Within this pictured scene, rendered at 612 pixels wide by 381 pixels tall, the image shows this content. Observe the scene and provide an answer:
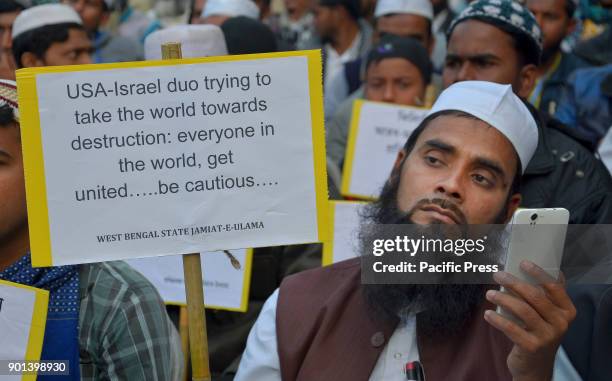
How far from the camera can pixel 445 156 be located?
3.54 m

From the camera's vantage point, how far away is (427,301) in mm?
3268

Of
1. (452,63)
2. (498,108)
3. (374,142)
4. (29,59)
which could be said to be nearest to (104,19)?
(29,59)

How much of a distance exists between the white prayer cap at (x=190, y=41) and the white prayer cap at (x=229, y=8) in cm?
234

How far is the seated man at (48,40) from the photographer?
6.20m

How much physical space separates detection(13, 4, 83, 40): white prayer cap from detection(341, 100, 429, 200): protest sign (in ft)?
7.40

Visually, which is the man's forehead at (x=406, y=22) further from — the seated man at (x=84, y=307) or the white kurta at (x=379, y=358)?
the seated man at (x=84, y=307)

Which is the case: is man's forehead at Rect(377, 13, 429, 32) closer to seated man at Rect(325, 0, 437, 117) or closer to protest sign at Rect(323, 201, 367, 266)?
seated man at Rect(325, 0, 437, 117)

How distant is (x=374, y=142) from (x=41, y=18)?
250 centimetres

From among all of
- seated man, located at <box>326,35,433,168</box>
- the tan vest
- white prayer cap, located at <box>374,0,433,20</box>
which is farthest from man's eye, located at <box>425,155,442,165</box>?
white prayer cap, located at <box>374,0,433,20</box>

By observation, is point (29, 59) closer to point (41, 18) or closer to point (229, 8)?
point (41, 18)

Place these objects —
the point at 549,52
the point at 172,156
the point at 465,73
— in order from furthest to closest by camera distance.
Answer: the point at 549,52
the point at 465,73
the point at 172,156

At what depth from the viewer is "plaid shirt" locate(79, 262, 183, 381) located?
9.56 ft

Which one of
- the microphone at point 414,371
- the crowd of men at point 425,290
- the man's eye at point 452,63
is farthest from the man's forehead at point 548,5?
the microphone at point 414,371

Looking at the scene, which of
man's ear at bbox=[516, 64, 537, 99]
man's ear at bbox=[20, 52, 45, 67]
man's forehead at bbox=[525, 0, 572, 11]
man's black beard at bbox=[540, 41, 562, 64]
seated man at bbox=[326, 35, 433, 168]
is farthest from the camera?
man's forehead at bbox=[525, 0, 572, 11]
